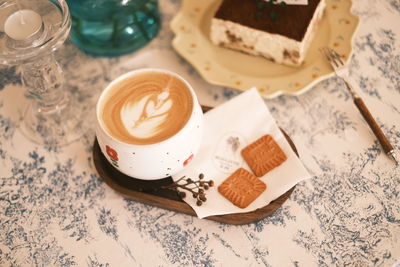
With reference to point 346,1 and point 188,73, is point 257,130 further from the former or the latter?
point 346,1

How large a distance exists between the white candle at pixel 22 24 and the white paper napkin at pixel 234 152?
432 millimetres

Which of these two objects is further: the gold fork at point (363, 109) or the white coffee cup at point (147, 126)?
the gold fork at point (363, 109)

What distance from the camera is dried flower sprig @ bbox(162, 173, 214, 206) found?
0.93 m

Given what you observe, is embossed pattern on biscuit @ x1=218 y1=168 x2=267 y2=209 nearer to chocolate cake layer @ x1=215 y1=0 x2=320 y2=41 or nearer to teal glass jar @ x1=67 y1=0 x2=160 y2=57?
chocolate cake layer @ x1=215 y1=0 x2=320 y2=41

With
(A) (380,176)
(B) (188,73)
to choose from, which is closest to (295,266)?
(A) (380,176)

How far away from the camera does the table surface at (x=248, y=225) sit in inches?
36.3

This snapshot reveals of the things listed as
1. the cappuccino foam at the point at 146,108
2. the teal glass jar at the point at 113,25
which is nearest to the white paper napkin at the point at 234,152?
the cappuccino foam at the point at 146,108

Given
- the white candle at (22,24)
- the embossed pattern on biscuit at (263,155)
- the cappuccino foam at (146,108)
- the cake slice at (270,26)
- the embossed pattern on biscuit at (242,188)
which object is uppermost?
the cake slice at (270,26)

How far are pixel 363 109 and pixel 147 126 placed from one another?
52 centimetres

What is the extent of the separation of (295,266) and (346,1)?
774 mm

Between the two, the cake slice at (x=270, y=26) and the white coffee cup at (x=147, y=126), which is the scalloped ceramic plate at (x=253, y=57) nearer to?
the cake slice at (x=270, y=26)

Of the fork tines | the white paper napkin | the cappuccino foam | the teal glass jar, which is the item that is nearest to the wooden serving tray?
the white paper napkin

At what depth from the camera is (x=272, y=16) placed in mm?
1171

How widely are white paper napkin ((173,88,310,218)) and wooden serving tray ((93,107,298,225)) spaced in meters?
0.01
